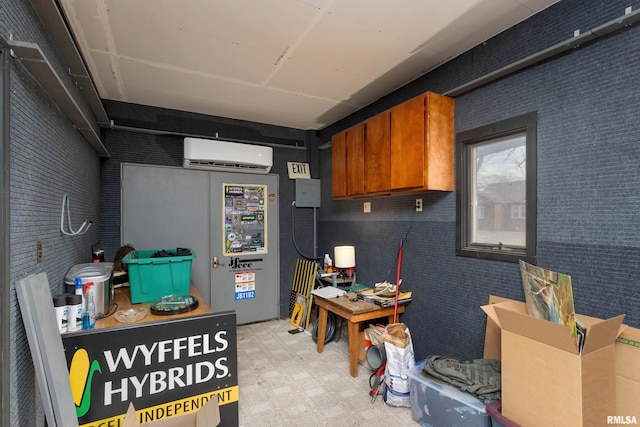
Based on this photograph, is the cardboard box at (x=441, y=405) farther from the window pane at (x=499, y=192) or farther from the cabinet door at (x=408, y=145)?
the cabinet door at (x=408, y=145)

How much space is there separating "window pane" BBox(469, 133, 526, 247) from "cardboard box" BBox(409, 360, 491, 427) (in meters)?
1.03

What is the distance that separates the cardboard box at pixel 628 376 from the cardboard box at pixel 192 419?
186 centimetres

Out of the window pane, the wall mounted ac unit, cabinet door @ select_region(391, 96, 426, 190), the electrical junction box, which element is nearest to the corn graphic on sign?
cabinet door @ select_region(391, 96, 426, 190)

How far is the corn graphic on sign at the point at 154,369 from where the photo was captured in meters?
A: 1.49

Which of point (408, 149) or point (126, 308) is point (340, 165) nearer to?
point (408, 149)

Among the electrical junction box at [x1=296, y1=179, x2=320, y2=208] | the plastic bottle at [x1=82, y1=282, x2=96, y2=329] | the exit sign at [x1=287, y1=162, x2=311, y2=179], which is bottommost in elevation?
the plastic bottle at [x1=82, y1=282, x2=96, y2=329]

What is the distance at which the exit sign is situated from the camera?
427 centimetres

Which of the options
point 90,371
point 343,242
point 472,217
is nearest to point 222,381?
point 90,371

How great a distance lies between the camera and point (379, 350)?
257 centimetres

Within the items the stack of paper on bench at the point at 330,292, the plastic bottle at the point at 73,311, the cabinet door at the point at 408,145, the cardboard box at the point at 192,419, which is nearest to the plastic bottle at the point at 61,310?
the plastic bottle at the point at 73,311

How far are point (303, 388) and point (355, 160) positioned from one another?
212 cm

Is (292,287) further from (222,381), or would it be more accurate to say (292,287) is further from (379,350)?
(222,381)

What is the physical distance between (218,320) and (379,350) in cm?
144

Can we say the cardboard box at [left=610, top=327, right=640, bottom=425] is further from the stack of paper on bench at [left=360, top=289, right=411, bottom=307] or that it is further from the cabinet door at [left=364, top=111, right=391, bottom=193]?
the cabinet door at [left=364, top=111, right=391, bottom=193]
